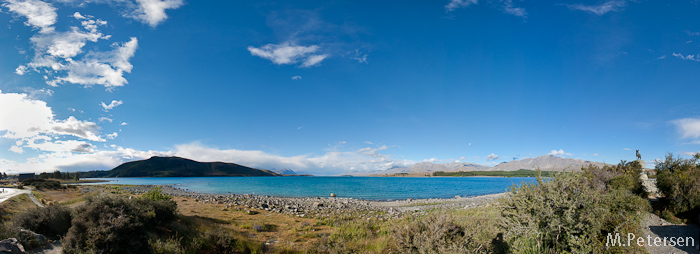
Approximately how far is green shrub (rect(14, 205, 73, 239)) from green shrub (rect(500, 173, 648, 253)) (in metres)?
16.9

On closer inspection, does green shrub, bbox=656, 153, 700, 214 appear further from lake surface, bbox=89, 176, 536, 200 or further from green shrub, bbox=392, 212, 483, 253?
green shrub, bbox=392, 212, 483, 253

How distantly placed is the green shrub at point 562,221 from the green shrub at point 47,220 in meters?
16.9

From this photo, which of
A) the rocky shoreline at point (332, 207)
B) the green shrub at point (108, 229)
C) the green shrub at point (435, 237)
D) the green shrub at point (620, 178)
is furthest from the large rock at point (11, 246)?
the green shrub at point (620, 178)

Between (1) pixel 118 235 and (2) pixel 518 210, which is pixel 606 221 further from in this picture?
(1) pixel 118 235

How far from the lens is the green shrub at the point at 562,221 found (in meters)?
6.36

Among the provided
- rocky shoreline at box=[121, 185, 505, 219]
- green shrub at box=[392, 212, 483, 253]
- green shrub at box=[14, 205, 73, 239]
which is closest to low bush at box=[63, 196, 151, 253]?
green shrub at box=[14, 205, 73, 239]

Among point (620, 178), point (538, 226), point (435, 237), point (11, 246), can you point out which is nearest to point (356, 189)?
point (620, 178)

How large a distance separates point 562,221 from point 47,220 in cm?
1872

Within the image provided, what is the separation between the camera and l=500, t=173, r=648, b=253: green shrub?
20.9 feet

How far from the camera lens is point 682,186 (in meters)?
17.1

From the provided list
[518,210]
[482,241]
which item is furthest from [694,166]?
[482,241]

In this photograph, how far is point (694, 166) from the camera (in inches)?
783

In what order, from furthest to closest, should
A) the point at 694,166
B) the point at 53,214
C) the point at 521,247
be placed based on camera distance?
the point at 694,166
the point at 53,214
the point at 521,247

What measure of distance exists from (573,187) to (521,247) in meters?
2.17
